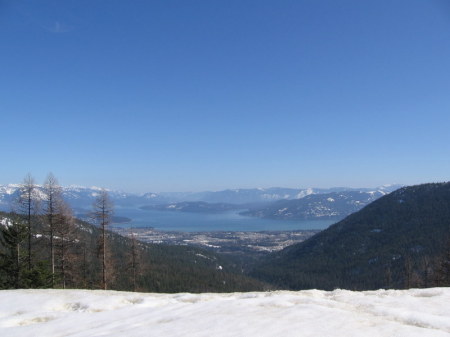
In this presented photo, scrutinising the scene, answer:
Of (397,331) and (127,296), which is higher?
(397,331)

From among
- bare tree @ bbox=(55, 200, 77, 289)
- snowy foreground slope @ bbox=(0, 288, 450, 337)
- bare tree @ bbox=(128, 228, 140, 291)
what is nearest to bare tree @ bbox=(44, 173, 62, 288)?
bare tree @ bbox=(55, 200, 77, 289)

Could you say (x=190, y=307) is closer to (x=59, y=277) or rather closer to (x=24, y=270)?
(x=24, y=270)

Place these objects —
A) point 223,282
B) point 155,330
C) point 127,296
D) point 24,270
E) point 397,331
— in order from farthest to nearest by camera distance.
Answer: point 223,282 < point 24,270 < point 127,296 < point 155,330 < point 397,331

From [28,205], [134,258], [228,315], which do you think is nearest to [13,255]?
[28,205]

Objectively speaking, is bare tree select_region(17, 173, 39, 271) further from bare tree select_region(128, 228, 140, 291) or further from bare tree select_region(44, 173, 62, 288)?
bare tree select_region(128, 228, 140, 291)

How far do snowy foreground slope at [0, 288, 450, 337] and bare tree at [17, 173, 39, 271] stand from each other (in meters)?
16.6

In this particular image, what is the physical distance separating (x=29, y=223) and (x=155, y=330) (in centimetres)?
2652

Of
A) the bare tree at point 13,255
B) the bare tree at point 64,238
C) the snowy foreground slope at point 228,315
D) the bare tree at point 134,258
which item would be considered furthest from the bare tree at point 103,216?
the snowy foreground slope at point 228,315

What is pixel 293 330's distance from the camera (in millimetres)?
8875

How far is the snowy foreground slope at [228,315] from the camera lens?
9109 millimetres

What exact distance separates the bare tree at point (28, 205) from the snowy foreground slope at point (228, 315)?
652 inches

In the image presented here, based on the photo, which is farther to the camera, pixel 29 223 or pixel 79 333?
pixel 29 223

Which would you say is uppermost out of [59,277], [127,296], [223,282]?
[127,296]

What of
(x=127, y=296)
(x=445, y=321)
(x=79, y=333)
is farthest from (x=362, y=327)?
(x=127, y=296)
